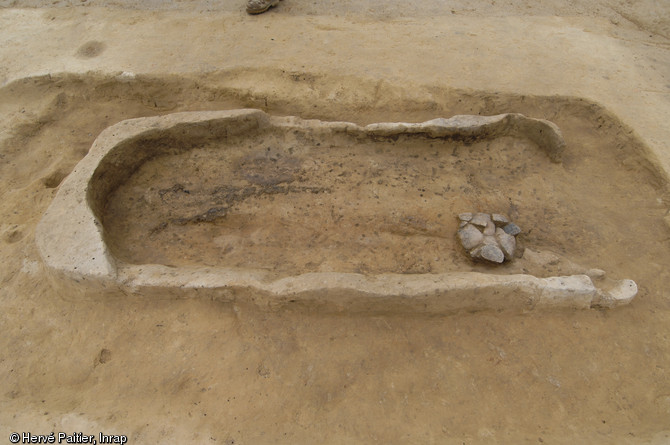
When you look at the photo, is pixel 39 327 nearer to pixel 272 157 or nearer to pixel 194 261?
pixel 194 261

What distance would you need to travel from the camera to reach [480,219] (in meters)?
3.24

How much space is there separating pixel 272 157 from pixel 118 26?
292 cm

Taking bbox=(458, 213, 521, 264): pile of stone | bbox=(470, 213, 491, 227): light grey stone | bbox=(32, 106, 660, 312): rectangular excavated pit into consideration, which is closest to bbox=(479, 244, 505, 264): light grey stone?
bbox=(458, 213, 521, 264): pile of stone

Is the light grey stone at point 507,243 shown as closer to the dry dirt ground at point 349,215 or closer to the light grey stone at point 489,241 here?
the light grey stone at point 489,241

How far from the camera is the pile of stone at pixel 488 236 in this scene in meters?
3.01

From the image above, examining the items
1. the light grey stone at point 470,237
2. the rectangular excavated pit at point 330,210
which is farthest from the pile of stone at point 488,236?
the rectangular excavated pit at point 330,210

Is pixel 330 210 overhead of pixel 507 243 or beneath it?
beneath

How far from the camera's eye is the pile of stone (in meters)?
3.01

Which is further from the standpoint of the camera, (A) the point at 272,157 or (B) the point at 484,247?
(A) the point at 272,157

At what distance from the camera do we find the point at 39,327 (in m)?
2.69

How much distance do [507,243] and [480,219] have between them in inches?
11.2

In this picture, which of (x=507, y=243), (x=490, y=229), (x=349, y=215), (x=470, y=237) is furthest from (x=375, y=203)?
(x=507, y=243)

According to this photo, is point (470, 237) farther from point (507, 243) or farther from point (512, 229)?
point (512, 229)

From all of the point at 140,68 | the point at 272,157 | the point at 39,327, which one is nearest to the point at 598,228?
the point at 272,157
